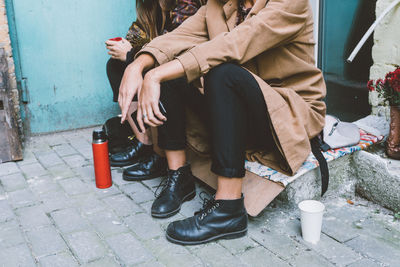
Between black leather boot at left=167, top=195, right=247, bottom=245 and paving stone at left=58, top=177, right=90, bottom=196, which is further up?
black leather boot at left=167, top=195, right=247, bottom=245

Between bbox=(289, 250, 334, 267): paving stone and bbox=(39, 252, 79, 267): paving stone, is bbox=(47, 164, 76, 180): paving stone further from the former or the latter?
bbox=(289, 250, 334, 267): paving stone

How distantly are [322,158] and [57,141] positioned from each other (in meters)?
2.42

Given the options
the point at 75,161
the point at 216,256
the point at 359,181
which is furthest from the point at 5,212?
the point at 359,181

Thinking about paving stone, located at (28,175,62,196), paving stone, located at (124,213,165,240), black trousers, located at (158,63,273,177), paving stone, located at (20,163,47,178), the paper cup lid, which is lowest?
paving stone, located at (124,213,165,240)

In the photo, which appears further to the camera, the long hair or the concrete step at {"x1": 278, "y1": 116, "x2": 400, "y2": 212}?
the long hair

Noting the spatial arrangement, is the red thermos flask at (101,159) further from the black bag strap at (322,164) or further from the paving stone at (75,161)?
the black bag strap at (322,164)

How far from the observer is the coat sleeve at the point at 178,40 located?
2365 mm

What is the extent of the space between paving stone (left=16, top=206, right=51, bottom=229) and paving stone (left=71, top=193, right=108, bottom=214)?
0.20 m

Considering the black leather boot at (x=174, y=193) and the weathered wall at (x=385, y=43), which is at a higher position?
the weathered wall at (x=385, y=43)

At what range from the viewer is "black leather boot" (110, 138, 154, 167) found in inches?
128

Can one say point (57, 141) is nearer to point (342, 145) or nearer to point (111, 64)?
point (111, 64)

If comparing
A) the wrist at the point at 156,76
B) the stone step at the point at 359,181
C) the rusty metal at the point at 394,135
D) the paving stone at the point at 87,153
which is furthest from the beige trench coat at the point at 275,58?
the paving stone at the point at 87,153

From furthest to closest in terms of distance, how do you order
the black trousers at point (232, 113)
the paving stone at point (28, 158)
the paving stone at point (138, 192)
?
the paving stone at point (28, 158), the paving stone at point (138, 192), the black trousers at point (232, 113)

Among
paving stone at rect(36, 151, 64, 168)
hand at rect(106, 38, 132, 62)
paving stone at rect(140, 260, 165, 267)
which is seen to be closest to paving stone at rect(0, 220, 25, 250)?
paving stone at rect(140, 260, 165, 267)
